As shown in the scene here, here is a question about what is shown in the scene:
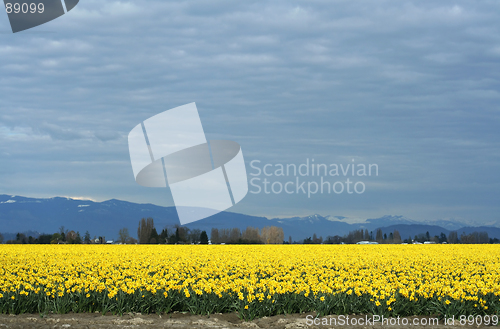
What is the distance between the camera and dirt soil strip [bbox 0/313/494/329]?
16.2 meters

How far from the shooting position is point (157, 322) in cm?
1702

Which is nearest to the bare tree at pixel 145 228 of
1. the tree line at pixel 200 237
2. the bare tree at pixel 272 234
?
the tree line at pixel 200 237

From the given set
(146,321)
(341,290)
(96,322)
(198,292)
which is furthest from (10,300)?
(341,290)

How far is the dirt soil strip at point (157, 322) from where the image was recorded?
16234mm

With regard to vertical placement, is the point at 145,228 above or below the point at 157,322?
above

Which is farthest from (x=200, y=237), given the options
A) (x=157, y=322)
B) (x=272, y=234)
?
(x=157, y=322)

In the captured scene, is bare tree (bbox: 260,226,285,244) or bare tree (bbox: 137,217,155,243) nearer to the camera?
bare tree (bbox: 137,217,155,243)

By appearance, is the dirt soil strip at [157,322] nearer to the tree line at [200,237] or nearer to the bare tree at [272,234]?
the tree line at [200,237]

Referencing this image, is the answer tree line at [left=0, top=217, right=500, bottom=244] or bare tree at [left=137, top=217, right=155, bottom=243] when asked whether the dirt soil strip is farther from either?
bare tree at [left=137, top=217, right=155, bottom=243]

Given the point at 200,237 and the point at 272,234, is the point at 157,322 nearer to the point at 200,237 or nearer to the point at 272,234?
the point at 200,237

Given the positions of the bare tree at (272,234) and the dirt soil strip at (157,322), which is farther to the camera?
the bare tree at (272,234)

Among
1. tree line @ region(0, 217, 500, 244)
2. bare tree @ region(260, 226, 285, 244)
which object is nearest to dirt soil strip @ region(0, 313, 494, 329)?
tree line @ region(0, 217, 500, 244)

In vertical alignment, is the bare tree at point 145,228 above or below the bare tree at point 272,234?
above

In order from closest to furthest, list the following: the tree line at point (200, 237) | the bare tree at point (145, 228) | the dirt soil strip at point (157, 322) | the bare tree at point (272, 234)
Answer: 1. the dirt soil strip at point (157, 322)
2. the tree line at point (200, 237)
3. the bare tree at point (145, 228)
4. the bare tree at point (272, 234)
